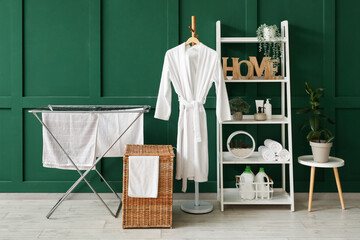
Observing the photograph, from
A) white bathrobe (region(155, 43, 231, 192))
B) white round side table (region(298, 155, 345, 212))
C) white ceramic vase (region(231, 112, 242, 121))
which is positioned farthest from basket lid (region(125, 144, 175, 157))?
white round side table (region(298, 155, 345, 212))

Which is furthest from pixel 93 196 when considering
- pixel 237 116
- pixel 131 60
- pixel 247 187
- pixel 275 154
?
pixel 275 154

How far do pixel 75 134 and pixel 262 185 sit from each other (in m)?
1.76

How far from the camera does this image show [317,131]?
11.5 feet

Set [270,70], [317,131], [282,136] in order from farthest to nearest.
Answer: [282,136] → [270,70] → [317,131]

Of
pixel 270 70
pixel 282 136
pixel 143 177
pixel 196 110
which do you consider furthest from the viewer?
pixel 282 136

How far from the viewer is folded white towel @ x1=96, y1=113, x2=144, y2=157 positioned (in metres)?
3.40

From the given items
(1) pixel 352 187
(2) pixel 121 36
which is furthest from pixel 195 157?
(1) pixel 352 187

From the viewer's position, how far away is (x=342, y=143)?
3895 mm

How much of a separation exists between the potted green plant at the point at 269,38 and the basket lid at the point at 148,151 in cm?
134

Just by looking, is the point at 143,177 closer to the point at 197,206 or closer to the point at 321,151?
the point at 197,206

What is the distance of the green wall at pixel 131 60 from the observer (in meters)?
3.82

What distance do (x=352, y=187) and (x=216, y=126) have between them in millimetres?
1519

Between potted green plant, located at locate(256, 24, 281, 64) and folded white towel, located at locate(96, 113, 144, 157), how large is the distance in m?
Answer: 1.35

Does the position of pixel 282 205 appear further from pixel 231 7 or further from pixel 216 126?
pixel 231 7
